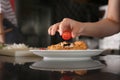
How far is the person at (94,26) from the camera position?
960mm

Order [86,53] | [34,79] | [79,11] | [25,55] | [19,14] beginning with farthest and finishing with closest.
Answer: [79,11] < [19,14] < [25,55] < [86,53] < [34,79]

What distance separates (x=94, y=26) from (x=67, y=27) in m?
0.19

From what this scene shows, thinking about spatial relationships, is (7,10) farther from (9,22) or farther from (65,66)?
(65,66)

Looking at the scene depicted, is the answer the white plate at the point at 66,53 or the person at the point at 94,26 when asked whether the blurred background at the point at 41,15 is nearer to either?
the person at the point at 94,26

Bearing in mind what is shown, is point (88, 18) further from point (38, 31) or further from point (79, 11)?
point (38, 31)

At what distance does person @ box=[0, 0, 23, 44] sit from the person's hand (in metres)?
0.96

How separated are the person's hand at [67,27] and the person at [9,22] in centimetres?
96

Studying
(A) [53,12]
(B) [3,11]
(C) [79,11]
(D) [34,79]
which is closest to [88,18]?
(C) [79,11]

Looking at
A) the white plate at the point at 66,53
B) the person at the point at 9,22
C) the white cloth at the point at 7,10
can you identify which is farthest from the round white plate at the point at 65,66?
the white cloth at the point at 7,10

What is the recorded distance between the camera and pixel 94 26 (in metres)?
1.09

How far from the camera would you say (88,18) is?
303cm

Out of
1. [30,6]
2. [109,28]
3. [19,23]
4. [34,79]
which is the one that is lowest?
[34,79]

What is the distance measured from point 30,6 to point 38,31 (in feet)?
0.87

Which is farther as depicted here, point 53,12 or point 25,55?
point 53,12
